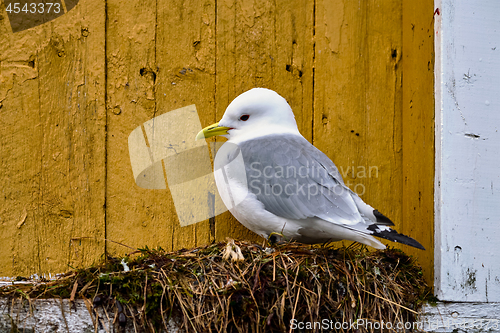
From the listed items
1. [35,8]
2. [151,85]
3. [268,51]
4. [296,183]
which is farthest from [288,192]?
[35,8]

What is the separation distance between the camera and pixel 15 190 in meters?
2.29

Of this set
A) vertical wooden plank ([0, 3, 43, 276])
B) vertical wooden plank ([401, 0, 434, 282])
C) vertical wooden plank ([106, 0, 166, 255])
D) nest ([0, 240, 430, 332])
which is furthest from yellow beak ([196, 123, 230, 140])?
vertical wooden plank ([401, 0, 434, 282])

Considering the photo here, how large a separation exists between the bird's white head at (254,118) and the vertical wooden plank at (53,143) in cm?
67

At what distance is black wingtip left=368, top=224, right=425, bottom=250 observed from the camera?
1.76 metres

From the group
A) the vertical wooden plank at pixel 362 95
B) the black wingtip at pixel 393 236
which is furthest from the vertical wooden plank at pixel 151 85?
the black wingtip at pixel 393 236

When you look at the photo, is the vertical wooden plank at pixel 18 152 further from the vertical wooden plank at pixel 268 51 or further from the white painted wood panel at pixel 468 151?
the white painted wood panel at pixel 468 151

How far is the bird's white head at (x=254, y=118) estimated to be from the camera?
7.45ft

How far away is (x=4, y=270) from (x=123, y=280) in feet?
3.28

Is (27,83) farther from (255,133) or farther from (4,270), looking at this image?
(255,133)

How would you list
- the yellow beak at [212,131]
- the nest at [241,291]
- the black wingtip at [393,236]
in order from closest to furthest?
1. the nest at [241,291]
2. the black wingtip at [393,236]
3. the yellow beak at [212,131]

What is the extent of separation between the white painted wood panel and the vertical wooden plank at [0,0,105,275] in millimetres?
1733

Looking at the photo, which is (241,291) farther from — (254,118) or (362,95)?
(362,95)

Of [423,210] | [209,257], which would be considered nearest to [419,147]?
[423,210]

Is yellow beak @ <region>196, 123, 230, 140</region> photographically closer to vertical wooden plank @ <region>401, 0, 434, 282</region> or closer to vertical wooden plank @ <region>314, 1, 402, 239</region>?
vertical wooden plank @ <region>314, 1, 402, 239</region>
